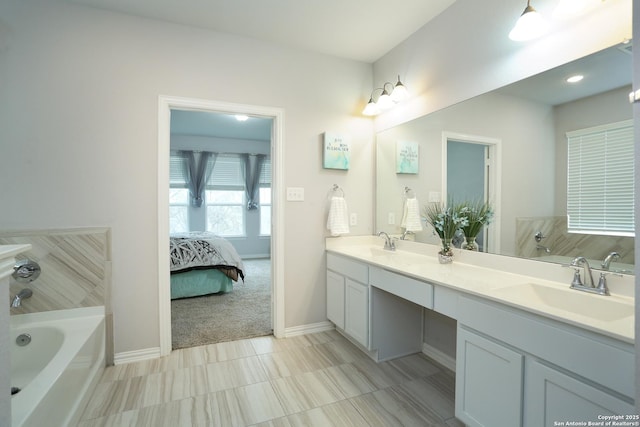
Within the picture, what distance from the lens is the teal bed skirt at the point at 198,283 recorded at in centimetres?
378

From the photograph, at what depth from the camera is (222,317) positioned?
3.22 metres

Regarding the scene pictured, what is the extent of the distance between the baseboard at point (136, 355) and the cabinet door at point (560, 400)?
2.42m

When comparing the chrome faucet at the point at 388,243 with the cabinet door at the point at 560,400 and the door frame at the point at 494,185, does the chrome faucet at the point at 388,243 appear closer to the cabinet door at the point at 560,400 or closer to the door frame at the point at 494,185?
the door frame at the point at 494,185

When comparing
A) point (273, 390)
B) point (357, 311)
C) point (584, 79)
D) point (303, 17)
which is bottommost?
point (273, 390)

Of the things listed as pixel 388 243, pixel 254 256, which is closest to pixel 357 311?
pixel 388 243

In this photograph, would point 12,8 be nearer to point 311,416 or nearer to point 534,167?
point 311,416

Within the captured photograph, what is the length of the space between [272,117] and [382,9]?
1.18m

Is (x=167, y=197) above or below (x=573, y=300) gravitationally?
above

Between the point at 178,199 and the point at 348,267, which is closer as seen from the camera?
the point at 348,267

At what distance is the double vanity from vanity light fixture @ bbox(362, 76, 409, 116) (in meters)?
1.38

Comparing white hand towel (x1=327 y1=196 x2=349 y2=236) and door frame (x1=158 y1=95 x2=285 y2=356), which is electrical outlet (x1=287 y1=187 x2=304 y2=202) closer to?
door frame (x1=158 y1=95 x2=285 y2=356)

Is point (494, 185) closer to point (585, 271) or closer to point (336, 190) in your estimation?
point (585, 271)

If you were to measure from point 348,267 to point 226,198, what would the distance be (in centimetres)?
465

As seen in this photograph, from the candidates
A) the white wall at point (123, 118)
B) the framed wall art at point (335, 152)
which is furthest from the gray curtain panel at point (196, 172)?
the framed wall art at point (335, 152)
